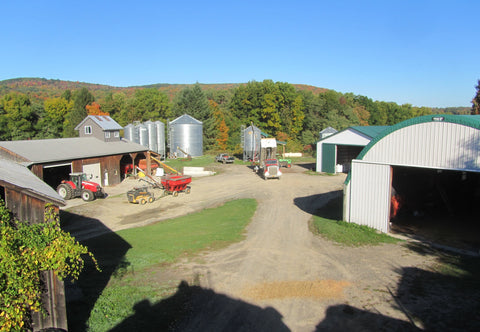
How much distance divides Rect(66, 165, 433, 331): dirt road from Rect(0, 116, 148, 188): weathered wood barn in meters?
8.22

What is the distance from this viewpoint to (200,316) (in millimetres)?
9836

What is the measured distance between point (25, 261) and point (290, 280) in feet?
27.6

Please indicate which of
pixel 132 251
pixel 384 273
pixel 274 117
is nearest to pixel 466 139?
pixel 384 273

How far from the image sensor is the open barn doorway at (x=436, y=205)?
17.8 metres

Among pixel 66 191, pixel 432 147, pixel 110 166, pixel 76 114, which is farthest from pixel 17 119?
pixel 432 147

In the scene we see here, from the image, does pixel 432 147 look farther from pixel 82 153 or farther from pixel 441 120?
pixel 82 153

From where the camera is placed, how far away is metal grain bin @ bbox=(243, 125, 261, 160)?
170ft

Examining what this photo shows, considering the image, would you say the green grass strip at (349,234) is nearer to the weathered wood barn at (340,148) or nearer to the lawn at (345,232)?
the lawn at (345,232)

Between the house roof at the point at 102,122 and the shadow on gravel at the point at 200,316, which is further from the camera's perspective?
the house roof at the point at 102,122

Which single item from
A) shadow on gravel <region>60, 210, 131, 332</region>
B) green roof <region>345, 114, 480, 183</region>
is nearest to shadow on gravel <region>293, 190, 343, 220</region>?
green roof <region>345, 114, 480, 183</region>

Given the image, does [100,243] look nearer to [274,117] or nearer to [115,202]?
[115,202]

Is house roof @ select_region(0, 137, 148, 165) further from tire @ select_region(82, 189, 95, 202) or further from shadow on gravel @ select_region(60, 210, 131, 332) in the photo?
shadow on gravel @ select_region(60, 210, 131, 332)

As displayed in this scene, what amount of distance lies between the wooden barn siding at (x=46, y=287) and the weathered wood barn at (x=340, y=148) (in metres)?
35.7

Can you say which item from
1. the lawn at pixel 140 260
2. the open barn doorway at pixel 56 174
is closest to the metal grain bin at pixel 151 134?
the open barn doorway at pixel 56 174
